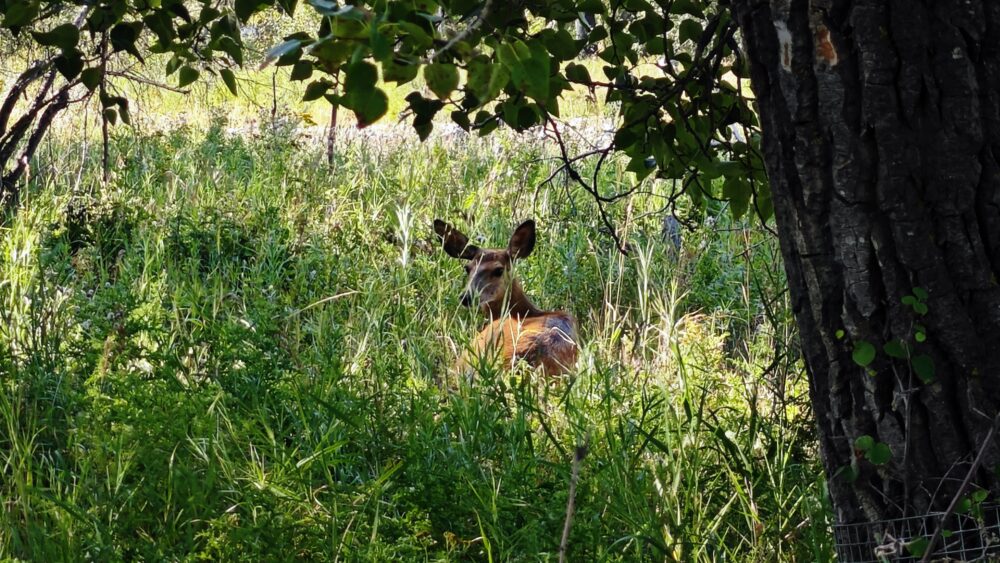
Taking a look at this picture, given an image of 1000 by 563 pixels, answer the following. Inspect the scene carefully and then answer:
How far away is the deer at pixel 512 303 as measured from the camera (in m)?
5.71

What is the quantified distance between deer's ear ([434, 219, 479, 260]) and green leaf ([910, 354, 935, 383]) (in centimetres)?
442

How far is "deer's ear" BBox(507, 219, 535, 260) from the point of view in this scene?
7.08m

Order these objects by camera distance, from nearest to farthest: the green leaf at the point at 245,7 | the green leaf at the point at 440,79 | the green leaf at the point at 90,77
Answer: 1. the green leaf at the point at 440,79
2. the green leaf at the point at 245,7
3. the green leaf at the point at 90,77

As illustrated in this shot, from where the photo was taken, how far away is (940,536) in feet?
8.61

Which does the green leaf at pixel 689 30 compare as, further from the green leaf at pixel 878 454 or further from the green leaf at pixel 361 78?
the green leaf at pixel 361 78

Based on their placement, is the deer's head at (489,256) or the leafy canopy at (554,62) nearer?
the leafy canopy at (554,62)

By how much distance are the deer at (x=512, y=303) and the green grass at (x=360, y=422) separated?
0.72ft

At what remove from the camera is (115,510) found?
3.35 meters

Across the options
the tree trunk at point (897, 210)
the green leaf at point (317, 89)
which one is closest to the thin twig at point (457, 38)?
the tree trunk at point (897, 210)

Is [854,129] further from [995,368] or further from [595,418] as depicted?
[595,418]

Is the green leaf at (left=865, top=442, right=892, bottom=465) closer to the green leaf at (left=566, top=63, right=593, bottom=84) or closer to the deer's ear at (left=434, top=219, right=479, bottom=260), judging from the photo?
the green leaf at (left=566, top=63, right=593, bottom=84)

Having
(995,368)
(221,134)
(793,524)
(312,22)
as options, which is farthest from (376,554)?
(312,22)

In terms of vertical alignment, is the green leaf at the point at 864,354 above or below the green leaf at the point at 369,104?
below

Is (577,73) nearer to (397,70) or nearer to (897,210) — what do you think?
(897,210)
